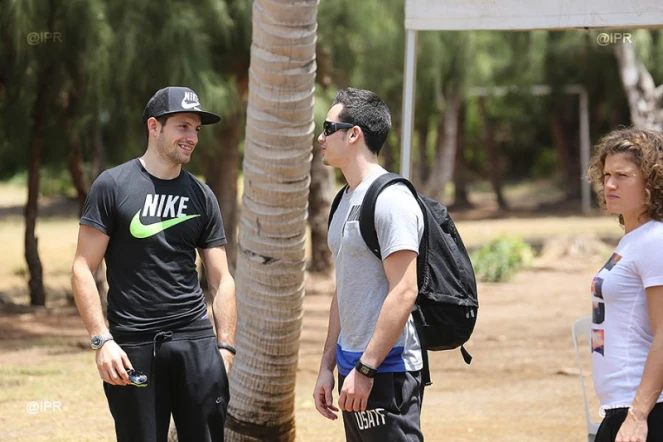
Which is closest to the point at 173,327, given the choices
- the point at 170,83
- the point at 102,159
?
the point at 170,83

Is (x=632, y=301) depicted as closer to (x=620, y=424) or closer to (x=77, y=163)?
(x=620, y=424)

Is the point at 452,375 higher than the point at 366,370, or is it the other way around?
the point at 366,370

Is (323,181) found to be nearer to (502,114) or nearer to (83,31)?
(83,31)

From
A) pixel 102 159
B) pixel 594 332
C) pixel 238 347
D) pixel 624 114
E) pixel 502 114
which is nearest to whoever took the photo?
pixel 594 332

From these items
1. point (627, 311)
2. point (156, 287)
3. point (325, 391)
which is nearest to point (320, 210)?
point (156, 287)

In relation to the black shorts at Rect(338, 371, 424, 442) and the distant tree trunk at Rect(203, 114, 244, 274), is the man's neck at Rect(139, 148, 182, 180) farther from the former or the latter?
the distant tree trunk at Rect(203, 114, 244, 274)

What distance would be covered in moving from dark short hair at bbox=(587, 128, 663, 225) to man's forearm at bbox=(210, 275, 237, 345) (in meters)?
1.64

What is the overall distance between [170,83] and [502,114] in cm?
2913

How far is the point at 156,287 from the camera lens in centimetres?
394

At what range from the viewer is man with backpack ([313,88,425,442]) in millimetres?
3412

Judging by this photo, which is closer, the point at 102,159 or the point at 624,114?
the point at 102,159

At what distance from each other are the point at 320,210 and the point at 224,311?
10673mm

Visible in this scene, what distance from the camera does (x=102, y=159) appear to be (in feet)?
42.2

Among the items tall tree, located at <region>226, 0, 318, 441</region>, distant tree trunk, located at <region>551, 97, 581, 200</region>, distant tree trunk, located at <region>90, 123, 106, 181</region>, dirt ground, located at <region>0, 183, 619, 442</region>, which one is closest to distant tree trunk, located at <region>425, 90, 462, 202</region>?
dirt ground, located at <region>0, 183, 619, 442</region>
